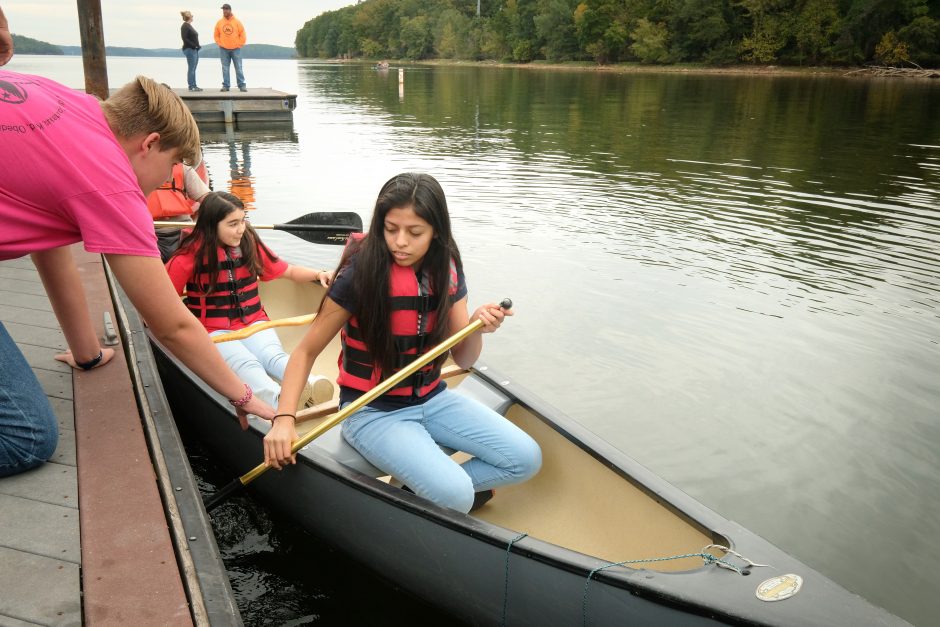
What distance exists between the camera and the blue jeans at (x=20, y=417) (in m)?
2.29

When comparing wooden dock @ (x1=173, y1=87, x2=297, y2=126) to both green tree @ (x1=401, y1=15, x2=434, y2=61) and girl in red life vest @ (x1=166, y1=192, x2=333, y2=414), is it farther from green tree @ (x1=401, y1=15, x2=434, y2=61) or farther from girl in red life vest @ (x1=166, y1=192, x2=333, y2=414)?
green tree @ (x1=401, y1=15, x2=434, y2=61)

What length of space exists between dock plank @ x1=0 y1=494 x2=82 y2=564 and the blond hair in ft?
3.70

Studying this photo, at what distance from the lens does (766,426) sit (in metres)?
4.57

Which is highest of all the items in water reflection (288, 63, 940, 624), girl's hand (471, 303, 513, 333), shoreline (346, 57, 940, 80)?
shoreline (346, 57, 940, 80)

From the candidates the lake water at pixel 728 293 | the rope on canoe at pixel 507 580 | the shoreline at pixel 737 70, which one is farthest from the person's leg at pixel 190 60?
the shoreline at pixel 737 70

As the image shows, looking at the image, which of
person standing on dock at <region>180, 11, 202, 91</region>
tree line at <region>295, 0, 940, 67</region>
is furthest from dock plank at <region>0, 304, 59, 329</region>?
tree line at <region>295, 0, 940, 67</region>

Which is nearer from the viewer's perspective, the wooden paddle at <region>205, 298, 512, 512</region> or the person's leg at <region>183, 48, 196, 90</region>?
the wooden paddle at <region>205, 298, 512, 512</region>

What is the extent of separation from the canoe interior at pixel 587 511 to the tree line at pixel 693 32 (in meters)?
41.2

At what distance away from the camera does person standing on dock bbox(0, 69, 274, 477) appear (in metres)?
1.97

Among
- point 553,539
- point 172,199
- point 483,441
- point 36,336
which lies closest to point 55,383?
point 36,336

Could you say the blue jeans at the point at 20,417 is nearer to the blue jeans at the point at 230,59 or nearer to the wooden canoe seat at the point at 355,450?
the wooden canoe seat at the point at 355,450

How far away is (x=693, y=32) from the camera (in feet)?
156

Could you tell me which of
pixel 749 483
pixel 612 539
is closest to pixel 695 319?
pixel 749 483

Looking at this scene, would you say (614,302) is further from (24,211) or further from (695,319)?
(24,211)
